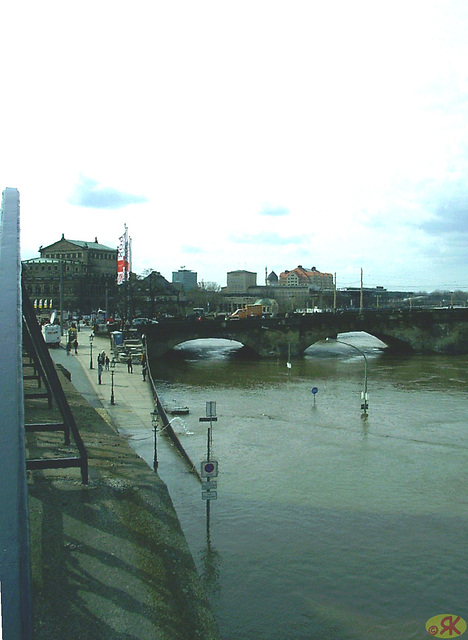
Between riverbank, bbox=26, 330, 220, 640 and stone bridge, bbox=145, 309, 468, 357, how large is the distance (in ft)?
172

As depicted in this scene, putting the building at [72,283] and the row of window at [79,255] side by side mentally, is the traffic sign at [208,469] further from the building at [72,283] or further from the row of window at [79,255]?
the row of window at [79,255]

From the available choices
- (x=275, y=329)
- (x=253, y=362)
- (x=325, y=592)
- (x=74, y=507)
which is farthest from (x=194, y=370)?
(x=74, y=507)

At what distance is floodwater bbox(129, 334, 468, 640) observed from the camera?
14.1 m

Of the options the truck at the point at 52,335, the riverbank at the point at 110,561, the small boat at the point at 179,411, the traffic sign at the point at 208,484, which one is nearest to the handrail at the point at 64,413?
the riverbank at the point at 110,561

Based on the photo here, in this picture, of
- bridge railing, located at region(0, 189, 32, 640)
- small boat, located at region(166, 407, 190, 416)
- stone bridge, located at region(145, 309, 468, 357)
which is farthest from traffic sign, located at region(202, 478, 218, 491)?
stone bridge, located at region(145, 309, 468, 357)

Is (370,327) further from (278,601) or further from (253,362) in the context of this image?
(278,601)

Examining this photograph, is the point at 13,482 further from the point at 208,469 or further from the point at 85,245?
the point at 85,245

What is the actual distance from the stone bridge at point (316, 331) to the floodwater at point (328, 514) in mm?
25272

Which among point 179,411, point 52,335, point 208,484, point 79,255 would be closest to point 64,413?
point 208,484

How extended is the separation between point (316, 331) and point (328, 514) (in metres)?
55.0

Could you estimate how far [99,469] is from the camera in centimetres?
1322

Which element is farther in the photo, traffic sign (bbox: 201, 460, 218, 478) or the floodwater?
traffic sign (bbox: 201, 460, 218, 478)

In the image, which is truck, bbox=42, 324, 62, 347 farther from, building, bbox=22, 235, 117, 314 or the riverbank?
building, bbox=22, 235, 117, 314

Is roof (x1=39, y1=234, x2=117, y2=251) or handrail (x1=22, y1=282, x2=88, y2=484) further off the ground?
roof (x1=39, y1=234, x2=117, y2=251)
